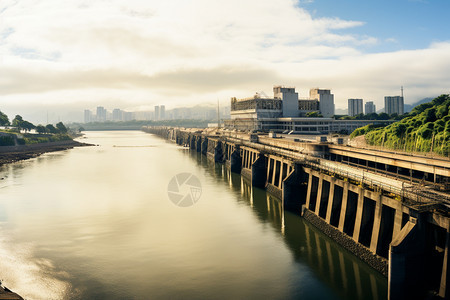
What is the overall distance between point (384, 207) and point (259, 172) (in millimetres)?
40301

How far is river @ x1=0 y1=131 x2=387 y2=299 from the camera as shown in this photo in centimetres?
2769

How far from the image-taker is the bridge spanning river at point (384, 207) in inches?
920

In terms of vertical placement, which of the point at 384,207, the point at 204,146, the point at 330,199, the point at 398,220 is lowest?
the point at 330,199

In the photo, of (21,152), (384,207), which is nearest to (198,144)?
(21,152)

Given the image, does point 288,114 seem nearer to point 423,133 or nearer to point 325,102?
point 325,102

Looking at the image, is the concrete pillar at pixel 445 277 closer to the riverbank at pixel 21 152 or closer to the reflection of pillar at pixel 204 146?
the riverbank at pixel 21 152

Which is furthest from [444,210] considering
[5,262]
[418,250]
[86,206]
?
[86,206]

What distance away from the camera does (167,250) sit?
117ft

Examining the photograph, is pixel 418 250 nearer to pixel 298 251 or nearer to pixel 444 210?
pixel 444 210

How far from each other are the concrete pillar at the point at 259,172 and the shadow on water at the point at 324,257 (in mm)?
12393

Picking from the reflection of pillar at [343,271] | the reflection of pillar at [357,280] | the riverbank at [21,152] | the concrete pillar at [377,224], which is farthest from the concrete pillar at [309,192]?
the riverbank at [21,152]

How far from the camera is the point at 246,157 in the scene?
86.2 meters

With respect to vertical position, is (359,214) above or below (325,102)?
below

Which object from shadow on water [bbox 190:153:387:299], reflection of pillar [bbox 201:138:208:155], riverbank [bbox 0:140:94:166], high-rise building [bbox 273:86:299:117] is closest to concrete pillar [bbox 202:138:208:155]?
reflection of pillar [bbox 201:138:208:155]
